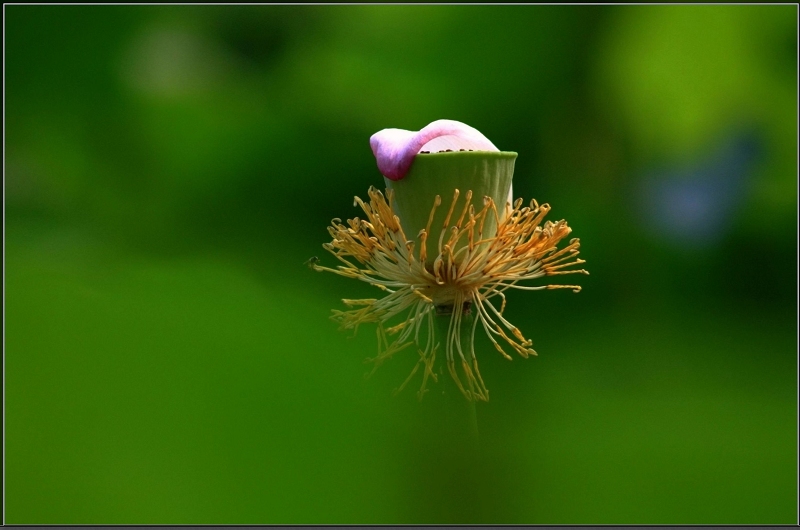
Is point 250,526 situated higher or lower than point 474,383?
lower

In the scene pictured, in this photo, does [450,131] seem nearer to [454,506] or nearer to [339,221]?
[339,221]

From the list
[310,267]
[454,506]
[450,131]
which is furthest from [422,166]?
[454,506]

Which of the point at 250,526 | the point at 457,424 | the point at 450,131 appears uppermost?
the point at 450,131

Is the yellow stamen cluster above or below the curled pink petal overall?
below
